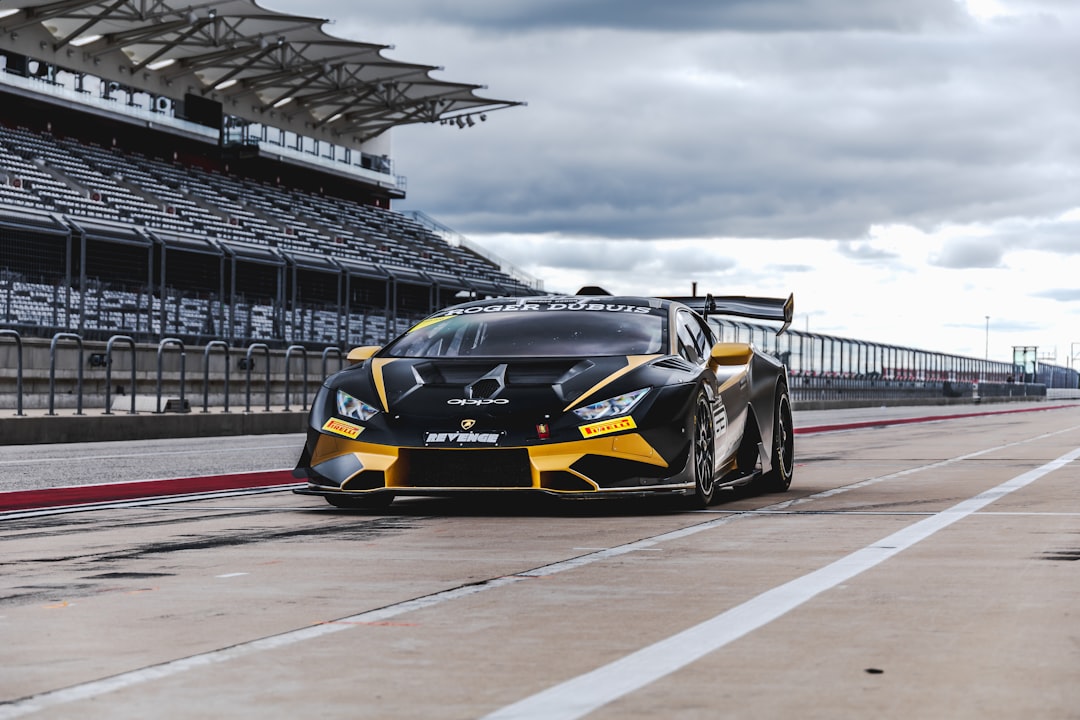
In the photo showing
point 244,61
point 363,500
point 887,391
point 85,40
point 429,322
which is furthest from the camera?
point 887,391

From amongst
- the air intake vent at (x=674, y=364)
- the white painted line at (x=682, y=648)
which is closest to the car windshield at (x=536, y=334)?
the air intake vent at (x=674, y=364)

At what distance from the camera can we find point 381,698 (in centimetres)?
397

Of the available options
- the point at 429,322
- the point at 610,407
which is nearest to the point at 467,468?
the point at 610,407

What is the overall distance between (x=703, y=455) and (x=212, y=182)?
4698 cm

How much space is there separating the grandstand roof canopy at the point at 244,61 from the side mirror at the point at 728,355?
4102cm

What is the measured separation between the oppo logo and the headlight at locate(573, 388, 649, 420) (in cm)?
43

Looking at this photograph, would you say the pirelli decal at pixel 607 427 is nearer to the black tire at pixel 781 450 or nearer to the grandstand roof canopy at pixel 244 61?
the black tire at pixel 781 450

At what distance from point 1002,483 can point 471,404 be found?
17.7 feet

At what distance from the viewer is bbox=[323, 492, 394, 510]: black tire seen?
9305 millimetres

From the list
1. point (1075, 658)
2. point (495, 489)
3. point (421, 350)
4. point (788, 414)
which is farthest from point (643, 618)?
point (788, 414)

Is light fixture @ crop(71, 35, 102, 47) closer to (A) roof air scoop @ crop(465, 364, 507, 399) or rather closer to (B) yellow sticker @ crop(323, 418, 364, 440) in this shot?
(B) yellow sticker @ crop(323, 418, 364, 440)

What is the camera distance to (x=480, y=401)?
9094 mm

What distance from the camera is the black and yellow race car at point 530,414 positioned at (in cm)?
899

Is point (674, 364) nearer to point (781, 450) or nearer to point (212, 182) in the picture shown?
point (781, 450)
